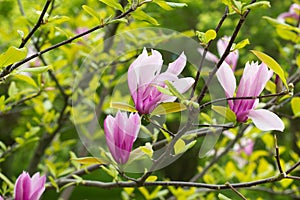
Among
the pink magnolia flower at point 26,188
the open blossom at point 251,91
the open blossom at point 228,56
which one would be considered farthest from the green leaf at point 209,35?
the pink magnolia flower at point 26,188

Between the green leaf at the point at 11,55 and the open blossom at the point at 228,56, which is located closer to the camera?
the green leaf at the point at 11,55

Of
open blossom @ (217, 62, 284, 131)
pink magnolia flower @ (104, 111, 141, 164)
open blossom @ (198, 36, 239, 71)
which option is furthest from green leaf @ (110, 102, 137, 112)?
open blossom @ (198, 36, 239, 71)

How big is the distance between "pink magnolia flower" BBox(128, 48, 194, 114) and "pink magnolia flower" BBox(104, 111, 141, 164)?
2 centimetres

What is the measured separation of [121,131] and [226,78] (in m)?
0.14

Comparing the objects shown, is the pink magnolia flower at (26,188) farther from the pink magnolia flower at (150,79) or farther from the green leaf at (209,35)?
the green leaf at (209,35)

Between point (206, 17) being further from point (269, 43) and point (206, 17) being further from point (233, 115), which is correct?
point (233, 115)

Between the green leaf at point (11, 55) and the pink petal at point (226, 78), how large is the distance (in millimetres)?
224

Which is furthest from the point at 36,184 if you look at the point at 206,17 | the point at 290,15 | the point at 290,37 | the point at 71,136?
the point at 206,17

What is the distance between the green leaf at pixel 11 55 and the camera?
529 millimetres

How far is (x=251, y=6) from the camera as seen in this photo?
0.50 metres

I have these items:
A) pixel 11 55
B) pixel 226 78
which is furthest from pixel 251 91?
pixel 11 55

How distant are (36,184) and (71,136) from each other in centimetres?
239

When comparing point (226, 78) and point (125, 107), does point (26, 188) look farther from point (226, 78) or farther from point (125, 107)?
point (226, 78)

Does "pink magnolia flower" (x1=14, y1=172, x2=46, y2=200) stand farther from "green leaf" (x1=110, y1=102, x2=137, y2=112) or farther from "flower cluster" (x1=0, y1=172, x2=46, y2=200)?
"green leaf" (x1=110, y1=102, x2=137, y2=112)
